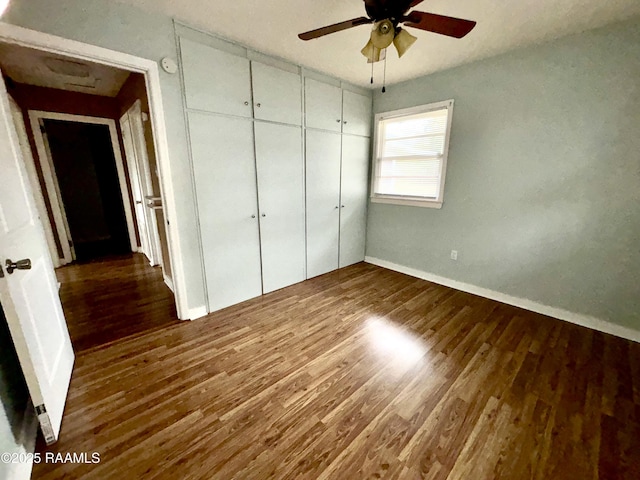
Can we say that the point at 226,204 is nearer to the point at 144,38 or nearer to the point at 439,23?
the point at 144,38

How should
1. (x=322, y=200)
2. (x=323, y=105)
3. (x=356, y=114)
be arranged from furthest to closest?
(x=356, y=114) → (x=322, y=200) → (x=323, y=105)

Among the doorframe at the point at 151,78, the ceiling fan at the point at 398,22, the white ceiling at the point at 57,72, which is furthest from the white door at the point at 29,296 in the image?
the ceiling fan at the point at 398,22

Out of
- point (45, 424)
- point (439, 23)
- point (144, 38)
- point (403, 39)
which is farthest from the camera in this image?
point (144, 38)

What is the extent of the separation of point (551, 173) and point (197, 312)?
3.43 meters

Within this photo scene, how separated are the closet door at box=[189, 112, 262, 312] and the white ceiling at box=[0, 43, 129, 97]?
144 centimetres

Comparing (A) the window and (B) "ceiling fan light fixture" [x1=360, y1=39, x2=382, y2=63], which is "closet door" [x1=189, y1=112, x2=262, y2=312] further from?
(A) the window

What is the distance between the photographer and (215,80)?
214cm

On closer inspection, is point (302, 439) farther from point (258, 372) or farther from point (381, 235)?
point (381, 235)

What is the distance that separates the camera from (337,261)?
3598mm

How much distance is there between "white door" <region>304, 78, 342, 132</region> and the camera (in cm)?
278

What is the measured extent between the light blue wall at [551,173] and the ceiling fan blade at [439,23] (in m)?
1.42

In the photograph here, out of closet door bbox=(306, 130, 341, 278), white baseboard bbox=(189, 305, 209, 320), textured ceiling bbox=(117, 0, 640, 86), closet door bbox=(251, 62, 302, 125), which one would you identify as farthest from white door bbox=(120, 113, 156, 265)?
closet door bbox=(306, 130, 341, 278)

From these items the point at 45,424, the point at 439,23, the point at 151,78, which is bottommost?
the point at 45,424

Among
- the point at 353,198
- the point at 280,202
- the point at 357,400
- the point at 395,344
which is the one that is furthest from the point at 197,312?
the point at 353,198
